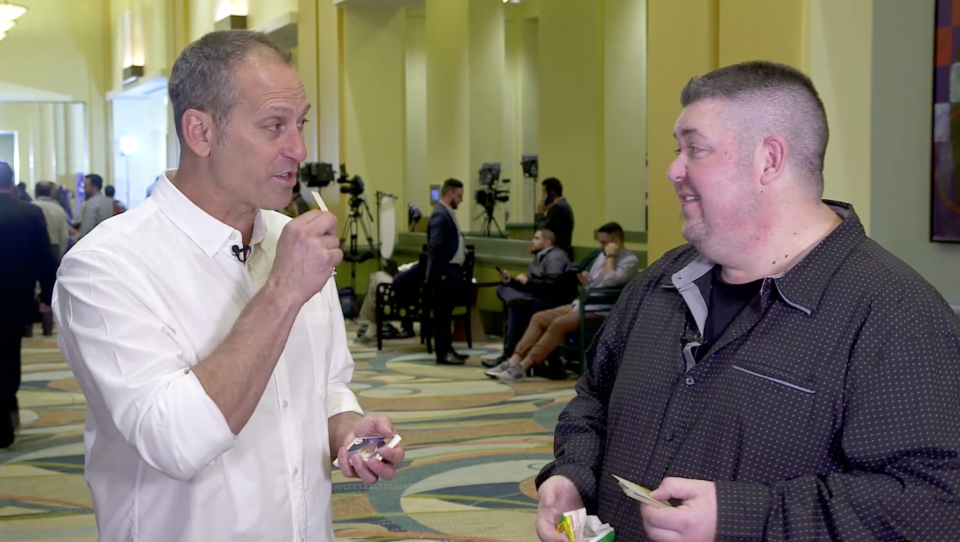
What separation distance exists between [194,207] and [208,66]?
265 millimetres

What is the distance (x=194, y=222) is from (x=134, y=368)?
341 mm

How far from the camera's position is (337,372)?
2.27 meters

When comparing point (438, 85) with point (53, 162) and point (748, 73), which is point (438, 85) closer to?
point (53, 162)

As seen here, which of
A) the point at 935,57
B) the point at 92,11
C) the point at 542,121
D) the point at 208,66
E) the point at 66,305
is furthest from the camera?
the point at 92,11

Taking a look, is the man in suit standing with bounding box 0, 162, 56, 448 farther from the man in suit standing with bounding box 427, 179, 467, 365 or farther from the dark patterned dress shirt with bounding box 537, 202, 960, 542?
the dark patterned dress shirt with bounding box 537, 202, 960, 542

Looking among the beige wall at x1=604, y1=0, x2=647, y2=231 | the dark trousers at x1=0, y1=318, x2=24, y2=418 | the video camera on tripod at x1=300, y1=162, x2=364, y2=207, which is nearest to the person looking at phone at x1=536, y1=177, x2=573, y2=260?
the beige wall at x1=604, y1=0, x2=647, y2=231

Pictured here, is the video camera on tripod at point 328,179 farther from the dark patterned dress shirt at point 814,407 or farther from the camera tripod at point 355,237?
the dark patterned dress shirt at point 814,407

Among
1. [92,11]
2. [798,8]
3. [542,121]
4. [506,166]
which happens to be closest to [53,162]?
[92,11]

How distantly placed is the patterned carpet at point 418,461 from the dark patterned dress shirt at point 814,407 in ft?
8.51

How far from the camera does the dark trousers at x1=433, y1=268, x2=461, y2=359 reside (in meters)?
9.52

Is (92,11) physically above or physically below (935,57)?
above

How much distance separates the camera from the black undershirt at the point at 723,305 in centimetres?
190

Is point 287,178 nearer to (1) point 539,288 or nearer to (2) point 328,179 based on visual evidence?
(1) point 539,288

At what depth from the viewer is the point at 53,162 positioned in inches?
925
